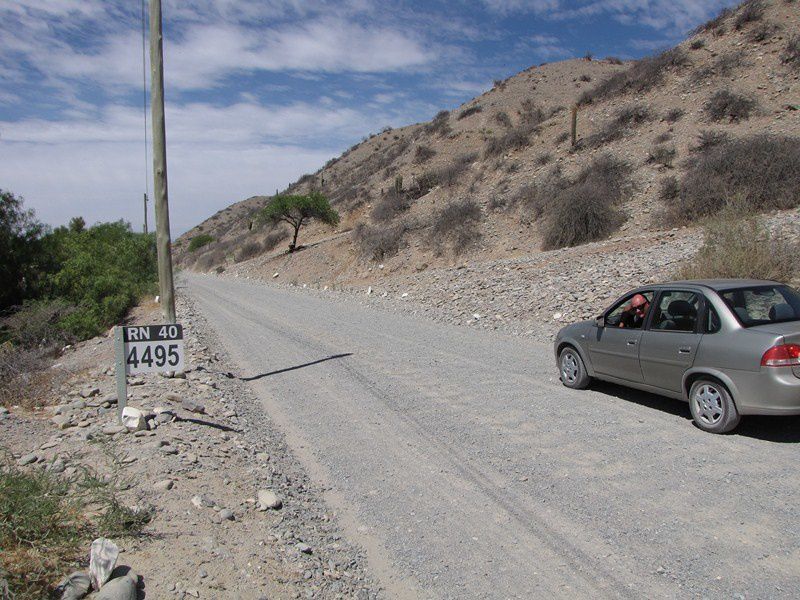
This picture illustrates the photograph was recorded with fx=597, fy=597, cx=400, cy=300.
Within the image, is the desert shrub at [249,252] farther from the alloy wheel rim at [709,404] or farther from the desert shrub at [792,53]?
the alloy wheel rim at [709,404]

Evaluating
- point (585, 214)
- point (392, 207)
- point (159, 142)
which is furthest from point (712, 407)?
point (392, 207)

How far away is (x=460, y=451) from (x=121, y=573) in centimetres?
351

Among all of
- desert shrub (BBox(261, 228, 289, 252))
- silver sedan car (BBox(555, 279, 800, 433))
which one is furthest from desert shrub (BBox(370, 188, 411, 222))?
silver sedan car (BBox(555, 279, 800, 433))

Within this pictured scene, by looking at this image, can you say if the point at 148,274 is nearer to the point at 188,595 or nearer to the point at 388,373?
the point at 388,373

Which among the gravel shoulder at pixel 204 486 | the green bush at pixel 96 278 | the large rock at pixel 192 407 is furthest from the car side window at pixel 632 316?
the green bush at pixel 96 278

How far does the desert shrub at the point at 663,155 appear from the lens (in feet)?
86.2

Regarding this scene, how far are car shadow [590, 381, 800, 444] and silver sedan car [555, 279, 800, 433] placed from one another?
346mm

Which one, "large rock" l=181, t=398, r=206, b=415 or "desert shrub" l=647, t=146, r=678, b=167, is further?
"desert shrub" l=647, t=146, r=678, b=167

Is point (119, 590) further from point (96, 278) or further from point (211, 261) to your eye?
point (211, 261)

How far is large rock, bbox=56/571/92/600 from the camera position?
3.33 meters

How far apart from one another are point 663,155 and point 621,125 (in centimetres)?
677

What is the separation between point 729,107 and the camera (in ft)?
92.5

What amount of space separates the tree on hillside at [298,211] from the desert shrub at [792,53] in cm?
2971

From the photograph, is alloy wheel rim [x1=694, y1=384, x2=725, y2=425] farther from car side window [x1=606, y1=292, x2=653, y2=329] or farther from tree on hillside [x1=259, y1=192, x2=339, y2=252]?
tree on hillside [x1=259, y1=192, x2=339, y2=252]
